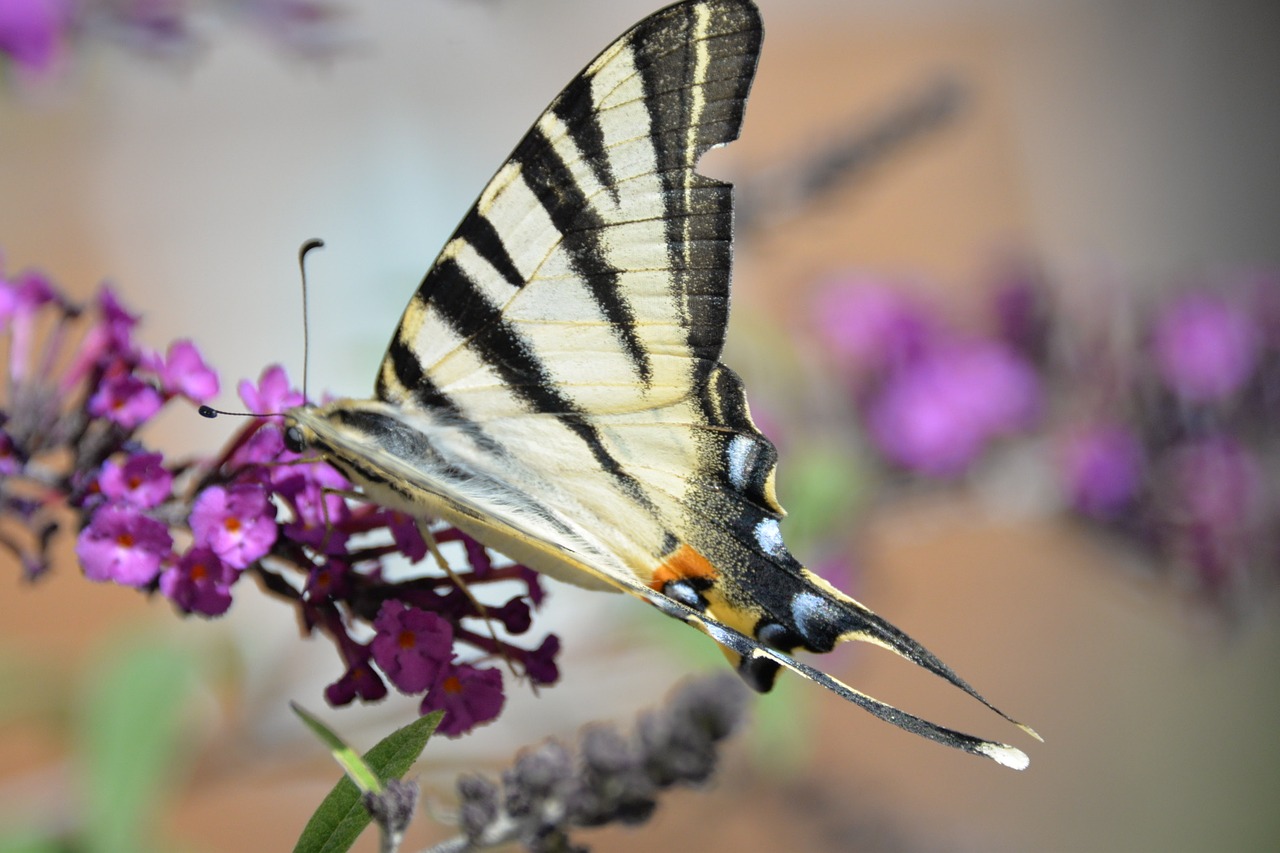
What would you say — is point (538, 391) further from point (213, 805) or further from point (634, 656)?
point (213, 805)

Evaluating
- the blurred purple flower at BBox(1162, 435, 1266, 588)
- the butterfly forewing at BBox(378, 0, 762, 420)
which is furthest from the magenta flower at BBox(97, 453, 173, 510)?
the blurred purple flower at BBox(1162, 435, 1266, 588)

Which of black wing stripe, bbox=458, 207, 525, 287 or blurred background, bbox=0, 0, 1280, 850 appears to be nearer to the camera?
black wing stripe, bbox=458, 207, 525, 287

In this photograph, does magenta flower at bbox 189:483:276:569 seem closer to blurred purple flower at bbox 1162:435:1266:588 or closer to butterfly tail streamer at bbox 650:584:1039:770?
butterfly tail streamer at bbox 650:584:1039:770

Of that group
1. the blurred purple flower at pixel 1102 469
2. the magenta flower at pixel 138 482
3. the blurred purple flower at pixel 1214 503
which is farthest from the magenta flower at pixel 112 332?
the blurred purple flower at pixel 1214 503

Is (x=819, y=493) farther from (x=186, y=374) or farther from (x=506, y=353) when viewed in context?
(x=186, y=374)

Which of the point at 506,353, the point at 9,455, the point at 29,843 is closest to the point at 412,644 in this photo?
the point at 506,353

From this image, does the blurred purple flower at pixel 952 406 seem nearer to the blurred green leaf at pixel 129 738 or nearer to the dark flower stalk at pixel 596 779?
the dark flower stalk at pixel 596 779
